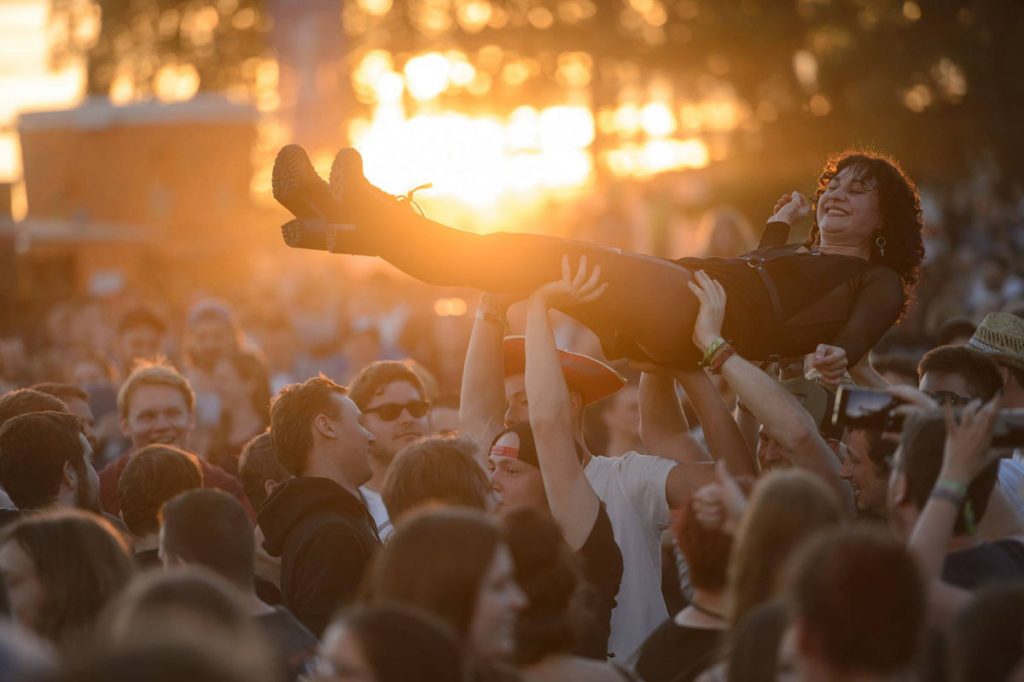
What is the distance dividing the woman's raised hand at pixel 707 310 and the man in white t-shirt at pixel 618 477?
0.44 m

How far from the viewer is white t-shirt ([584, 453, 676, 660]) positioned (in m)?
5.31

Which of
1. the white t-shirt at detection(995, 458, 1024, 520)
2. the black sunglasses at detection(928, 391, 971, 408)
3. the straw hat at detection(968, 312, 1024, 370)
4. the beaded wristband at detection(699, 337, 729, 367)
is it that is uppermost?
the beaded wristband at detection(699, 337, 729, 367)

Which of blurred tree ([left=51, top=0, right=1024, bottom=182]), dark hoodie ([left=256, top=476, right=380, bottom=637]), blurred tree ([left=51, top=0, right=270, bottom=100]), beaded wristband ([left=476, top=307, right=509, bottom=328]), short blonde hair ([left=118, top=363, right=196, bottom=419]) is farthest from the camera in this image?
blurred tree ([left=51, top=0, right=270, bottom=100])

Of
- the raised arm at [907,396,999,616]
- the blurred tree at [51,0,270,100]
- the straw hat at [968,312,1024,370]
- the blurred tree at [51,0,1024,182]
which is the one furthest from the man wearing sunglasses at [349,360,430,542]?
the blurred tree at [51,0,270,100]

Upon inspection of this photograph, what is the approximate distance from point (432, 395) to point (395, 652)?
5728 millimetres

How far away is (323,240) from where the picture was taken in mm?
5699

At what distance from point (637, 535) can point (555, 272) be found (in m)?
0.95

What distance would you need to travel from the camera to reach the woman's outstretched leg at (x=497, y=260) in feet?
18.5

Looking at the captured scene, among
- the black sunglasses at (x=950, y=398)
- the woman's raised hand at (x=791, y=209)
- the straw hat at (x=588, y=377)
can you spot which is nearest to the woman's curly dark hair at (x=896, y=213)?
the woman's raised hand at (x=791, y=209)

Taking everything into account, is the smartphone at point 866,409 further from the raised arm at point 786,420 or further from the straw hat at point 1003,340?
the straw hat at point 1003,340

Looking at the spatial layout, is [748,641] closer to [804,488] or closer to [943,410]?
[804,488]

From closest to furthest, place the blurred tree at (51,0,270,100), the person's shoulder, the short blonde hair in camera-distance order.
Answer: the person's shoulder < the short blonde hair < the blurred tree at (51,0,270,100)

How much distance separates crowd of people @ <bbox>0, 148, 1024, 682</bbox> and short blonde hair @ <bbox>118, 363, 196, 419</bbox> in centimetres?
2

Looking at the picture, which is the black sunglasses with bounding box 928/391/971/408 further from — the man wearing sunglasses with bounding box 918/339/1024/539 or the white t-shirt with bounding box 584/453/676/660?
the white t-shirt with bounding box 584/453/676/660
